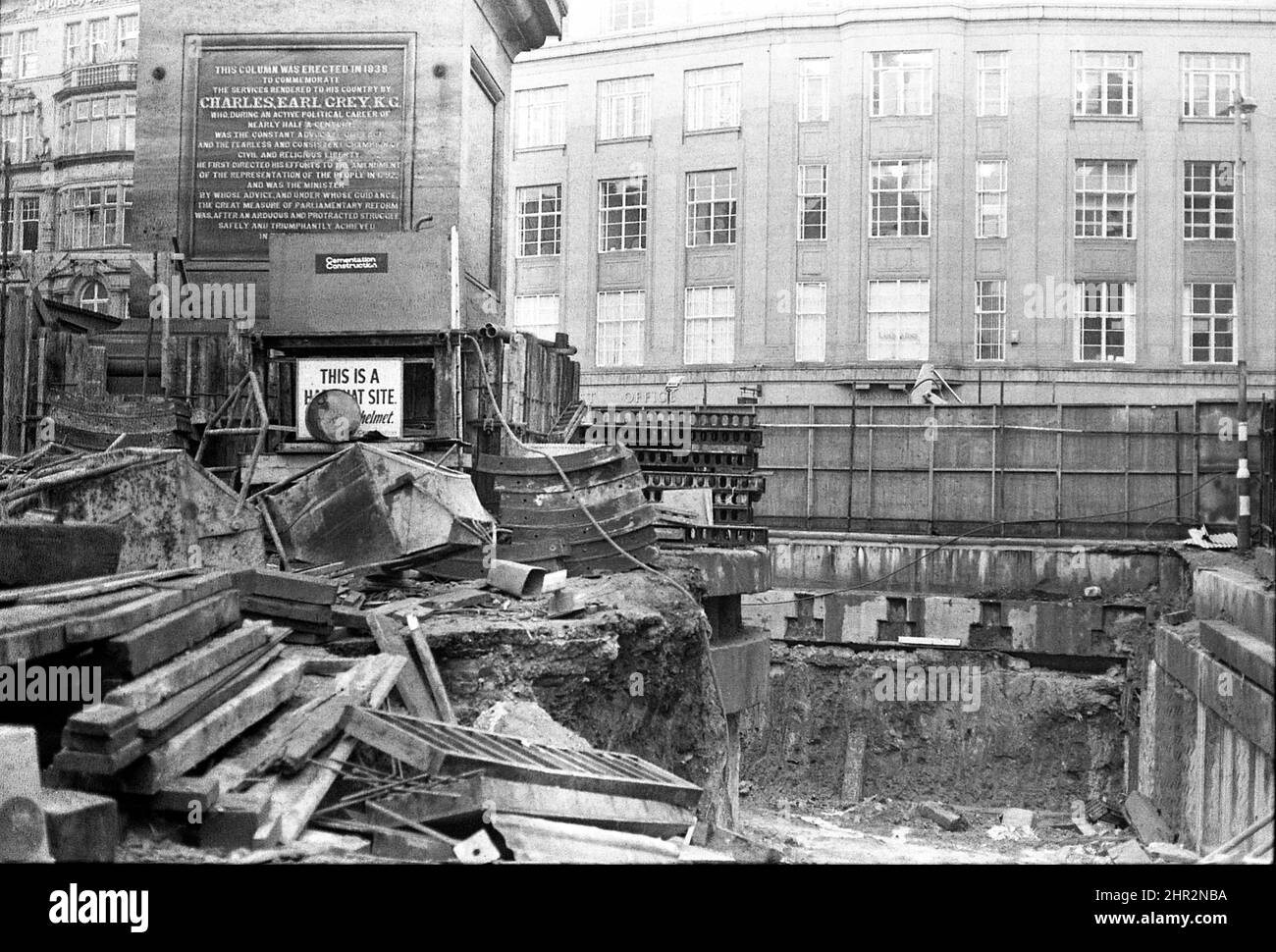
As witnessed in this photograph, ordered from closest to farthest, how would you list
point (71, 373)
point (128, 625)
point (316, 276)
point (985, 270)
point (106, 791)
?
point (106, 791) < point (128, 625) < point (316, 276) < point (71, 373) < point (985, 270)

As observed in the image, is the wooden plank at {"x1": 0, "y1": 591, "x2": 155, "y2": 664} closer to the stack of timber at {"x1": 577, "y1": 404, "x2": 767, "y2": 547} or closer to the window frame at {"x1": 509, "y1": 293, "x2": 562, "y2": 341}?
the stack of timber at {"x1": 577, "y1": 404, "x2": 767, "y2": 547}

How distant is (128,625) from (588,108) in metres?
33.6

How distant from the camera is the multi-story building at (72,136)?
17.7 meters

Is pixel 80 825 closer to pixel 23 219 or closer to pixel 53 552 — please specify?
pixel 53 552

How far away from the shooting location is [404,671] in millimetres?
8383

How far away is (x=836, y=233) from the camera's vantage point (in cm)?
3538

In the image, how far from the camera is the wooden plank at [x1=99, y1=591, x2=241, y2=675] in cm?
595

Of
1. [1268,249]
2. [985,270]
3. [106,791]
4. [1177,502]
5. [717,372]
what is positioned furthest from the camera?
[717,372]

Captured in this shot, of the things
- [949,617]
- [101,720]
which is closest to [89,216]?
[101,720]

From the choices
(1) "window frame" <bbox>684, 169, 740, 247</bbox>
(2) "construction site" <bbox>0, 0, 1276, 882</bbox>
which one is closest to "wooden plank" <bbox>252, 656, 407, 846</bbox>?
(2) "construction site" <bbox>0, 0, 1276, 882</bbox>

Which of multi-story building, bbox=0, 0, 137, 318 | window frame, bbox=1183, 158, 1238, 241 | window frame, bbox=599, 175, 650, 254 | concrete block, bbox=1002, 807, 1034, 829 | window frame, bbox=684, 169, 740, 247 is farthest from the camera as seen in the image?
window frame, bbox=599, 175, 650, 254

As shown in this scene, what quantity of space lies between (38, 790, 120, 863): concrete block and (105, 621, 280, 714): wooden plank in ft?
2.06
